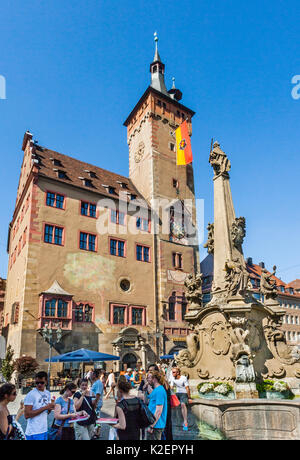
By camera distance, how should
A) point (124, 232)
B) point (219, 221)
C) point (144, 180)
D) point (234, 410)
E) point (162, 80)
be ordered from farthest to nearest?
1. point (162, 80)
2. point (144, 180)
3. point (124, 232)
4. point (219, 221)
5. point (234, 410)

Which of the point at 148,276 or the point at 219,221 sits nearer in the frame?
the point at 219,221

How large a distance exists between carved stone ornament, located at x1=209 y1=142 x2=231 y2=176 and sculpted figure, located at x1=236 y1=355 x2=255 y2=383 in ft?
20.9

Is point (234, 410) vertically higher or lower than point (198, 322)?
lower

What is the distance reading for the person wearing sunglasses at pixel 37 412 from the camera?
5055mm

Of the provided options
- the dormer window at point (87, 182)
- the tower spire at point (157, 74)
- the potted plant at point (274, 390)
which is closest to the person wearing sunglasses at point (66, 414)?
the potted plant at point (274, 390)

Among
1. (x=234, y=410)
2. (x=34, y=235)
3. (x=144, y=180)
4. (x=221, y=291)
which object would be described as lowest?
(x=234, y=410)

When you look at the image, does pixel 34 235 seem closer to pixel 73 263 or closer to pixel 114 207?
pixel 73 263

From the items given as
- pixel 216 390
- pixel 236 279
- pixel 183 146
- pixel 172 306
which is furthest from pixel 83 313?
pixel 183 146

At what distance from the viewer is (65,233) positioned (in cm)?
2714

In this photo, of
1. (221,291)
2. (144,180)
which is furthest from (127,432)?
(144,180)

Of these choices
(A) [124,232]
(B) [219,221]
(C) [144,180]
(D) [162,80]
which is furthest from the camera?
(D) [162,80]

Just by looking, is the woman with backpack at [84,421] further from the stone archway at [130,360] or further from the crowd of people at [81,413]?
the stone archway at [130,360]

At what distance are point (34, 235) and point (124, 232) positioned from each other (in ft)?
26.8

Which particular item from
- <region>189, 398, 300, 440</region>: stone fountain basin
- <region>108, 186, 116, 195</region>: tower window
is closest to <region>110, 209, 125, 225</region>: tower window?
<region>108, 186, 116, 195</region>: tower window
